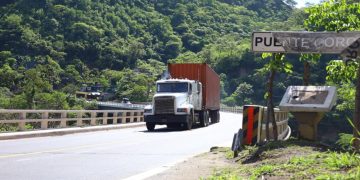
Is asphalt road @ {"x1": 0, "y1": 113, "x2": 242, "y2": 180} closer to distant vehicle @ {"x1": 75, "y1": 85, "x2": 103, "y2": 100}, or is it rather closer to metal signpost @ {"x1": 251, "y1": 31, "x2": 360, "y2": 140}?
metal signpost @ {"x1": 251, "y1": 31, "x2": 360, "y2": 140}

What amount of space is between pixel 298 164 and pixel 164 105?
1989 cm

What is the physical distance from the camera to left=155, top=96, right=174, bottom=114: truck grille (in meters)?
27.4

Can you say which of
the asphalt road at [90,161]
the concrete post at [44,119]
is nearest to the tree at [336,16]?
the asphalt road at [90,161]

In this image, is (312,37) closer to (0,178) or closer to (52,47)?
(0,178)

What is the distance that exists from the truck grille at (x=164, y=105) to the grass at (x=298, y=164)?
1664 centimetres

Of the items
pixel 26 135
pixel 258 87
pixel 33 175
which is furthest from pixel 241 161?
pixel 258 87

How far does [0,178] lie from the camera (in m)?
9.09

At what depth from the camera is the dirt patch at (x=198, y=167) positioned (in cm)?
939

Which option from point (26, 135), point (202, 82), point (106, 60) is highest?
point (106, 60)

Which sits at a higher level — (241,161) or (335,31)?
(335,31)

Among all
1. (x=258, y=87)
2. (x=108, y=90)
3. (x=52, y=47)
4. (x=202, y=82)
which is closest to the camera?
(x=202, y=82)

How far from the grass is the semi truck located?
16.7 metres

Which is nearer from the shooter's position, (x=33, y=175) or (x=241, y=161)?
(x=33, y=175)

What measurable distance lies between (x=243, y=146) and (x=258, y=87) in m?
132
